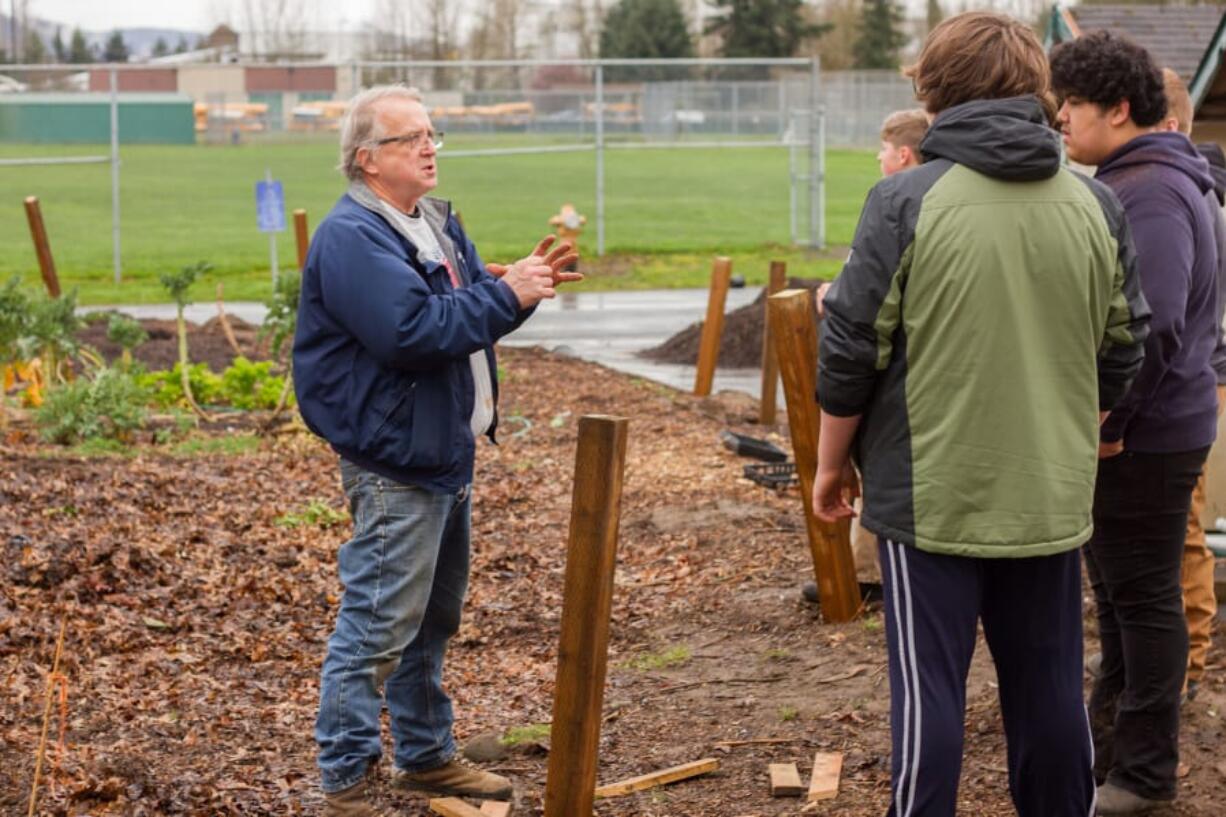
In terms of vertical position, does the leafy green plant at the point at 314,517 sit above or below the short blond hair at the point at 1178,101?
below

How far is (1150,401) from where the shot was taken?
4121 mm

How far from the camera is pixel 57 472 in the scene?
356 inches

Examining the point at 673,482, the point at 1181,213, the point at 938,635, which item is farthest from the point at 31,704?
the point at 673,482

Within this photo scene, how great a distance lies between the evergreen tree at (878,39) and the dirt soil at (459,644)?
212 ft

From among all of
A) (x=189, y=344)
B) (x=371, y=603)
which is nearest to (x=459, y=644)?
(x=371, y=603)

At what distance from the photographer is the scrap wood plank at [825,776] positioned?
453cm

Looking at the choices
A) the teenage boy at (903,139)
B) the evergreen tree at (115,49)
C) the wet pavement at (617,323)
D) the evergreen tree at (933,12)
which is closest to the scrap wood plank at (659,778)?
the teenage boy at (903,139)

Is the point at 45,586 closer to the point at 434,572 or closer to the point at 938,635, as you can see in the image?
the point at 434,572

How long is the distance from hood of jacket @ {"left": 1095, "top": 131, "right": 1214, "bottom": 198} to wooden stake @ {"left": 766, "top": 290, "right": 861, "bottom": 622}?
75.2 inches

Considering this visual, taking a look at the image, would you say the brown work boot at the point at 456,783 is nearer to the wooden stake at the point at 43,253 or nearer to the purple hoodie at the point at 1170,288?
the purple hoodie at the point at 1170,288

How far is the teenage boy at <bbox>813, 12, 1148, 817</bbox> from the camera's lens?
10.9 ft

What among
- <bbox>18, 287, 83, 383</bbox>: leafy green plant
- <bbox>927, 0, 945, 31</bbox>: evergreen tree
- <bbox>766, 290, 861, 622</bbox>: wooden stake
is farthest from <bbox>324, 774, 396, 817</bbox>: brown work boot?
<bbox>927, 0, 945, 31</bbox>: evergreen tree

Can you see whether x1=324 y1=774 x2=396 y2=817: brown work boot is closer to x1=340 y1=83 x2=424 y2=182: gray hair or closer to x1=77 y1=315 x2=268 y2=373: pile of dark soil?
x1=340 y1=83 x2=424 y2=182: gray hair

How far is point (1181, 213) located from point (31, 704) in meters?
3.84
